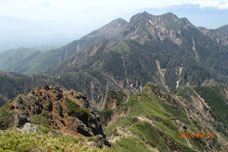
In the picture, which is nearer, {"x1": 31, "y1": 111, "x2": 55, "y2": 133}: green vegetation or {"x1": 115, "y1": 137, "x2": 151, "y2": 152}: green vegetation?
{"x1": 31, "y1": 111, "x2": 55, "y2": 133}: green vegetation

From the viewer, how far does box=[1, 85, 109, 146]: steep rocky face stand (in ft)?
151

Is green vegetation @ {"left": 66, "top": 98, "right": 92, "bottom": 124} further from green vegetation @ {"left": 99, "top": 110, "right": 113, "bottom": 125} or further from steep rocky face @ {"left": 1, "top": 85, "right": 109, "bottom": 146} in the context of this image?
green vegetation @ {"left": 99, "top": 110, "right": 113, "bottom": 125}

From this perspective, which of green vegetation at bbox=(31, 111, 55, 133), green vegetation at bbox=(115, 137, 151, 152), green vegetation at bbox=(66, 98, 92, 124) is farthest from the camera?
green vegetation at bbox=(115, 137, 151, 152)

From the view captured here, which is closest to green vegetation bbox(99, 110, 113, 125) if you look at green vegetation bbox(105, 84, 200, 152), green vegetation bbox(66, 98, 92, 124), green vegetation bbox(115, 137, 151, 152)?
green vegetation bbox(105, 84, 200, 152)

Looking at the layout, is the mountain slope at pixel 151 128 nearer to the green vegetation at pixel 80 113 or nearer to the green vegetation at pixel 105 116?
the green vegetation at pixel 105 116

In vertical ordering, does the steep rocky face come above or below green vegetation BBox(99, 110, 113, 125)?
above

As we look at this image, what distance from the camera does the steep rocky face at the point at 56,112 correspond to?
45875 mm

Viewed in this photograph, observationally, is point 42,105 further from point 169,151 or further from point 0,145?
point 169,151

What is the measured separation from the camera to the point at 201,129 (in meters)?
131

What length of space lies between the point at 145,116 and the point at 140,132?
18.7 meters

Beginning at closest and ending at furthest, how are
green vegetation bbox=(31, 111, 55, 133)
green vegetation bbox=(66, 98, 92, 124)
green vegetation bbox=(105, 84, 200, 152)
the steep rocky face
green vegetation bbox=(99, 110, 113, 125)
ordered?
green vegetation bbox=(31, 111, 55, 133), the steep rocky face, green vegetation bbox=(66, 98, 92, 124), green vegetation bbox=(105, 84, 200, 152), green vegetation bbox=(99, 110, 113, 125)

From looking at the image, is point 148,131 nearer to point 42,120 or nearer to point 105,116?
point 105,116

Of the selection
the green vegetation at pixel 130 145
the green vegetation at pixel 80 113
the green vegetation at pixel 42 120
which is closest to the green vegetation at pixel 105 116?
the green vegetation at pixel 130 145

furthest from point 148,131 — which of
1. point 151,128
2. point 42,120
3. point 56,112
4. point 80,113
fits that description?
point 42,120
